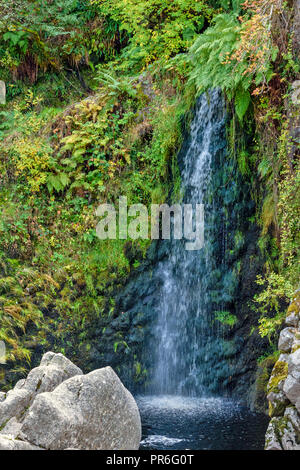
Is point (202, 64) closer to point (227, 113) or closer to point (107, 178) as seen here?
point (227, 113)

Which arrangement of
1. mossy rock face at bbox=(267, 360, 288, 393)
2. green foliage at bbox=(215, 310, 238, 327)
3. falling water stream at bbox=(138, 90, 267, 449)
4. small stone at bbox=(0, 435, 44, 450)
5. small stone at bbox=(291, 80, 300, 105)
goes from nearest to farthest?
small stone at bbox=(0, 435, 44, 450)
mossy rock face at bbox=(267, 360, 288, 393)
small stone at bbox=(291, 80, 300, 105)
falling water stream at bbox=(138, 90, 267, 449)
green foliage at bbox=(215, 310, 238, 327)

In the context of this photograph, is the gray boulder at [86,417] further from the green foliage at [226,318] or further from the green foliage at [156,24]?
the green foliage at [156,24]

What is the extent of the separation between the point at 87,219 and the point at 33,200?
4.02 feet

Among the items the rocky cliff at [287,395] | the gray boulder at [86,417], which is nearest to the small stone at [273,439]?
the rocky cliff at [287,395]

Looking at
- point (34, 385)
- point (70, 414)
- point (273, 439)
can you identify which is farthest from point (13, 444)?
point (273, 439)

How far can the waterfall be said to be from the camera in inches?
356

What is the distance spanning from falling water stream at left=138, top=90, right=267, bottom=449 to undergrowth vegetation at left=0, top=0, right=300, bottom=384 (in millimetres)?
390

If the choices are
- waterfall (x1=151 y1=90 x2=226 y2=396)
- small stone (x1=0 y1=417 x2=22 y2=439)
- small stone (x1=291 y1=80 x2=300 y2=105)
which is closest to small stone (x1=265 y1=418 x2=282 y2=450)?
small stone (x1=0 y1=417 x2=22 y2=439)

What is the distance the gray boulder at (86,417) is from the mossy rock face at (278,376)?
1525 mm

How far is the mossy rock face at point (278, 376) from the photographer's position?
18.4 ft

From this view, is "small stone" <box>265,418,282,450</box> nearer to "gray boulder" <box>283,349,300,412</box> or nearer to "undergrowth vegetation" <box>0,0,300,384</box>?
"gray boulder" <box>283,349,300,412</box>

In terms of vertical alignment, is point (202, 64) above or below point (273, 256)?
above

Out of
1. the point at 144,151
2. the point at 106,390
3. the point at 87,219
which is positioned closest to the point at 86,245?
the point at 87,219

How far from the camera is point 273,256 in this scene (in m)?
8.64
